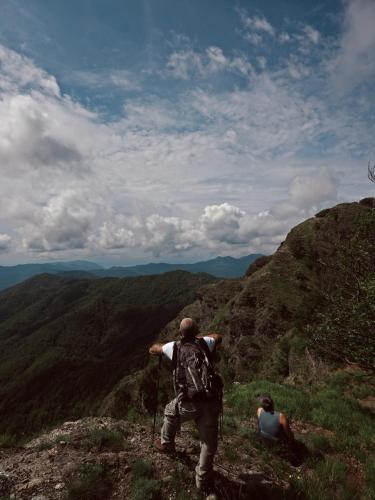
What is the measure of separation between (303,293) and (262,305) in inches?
208

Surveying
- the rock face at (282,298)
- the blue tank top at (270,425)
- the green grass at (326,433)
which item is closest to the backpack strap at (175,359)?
the green grass at (326,433)

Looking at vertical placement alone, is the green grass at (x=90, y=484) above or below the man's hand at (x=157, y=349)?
below

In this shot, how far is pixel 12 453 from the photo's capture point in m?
7.18

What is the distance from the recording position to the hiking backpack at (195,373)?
5.92m

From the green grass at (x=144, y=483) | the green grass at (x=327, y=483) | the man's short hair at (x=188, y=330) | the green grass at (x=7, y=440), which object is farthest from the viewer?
the green grass at (x=7, y=440)

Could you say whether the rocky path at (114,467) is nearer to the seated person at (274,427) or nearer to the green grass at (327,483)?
the green grass at (327,483)

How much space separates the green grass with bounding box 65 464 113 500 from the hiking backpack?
7.09 ft

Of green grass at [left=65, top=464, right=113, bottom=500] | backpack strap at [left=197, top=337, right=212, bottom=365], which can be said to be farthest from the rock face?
green grass at [left=65, top=464, right=113, bottom=500]

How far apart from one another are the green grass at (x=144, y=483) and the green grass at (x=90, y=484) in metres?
0.50

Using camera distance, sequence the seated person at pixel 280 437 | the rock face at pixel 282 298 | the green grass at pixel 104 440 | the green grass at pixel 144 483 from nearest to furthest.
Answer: the green grass at pixel 144 483 → the green grass at pixel 104 440 → the seated person at pixel 280 437 → the rock face at pixel 282 298

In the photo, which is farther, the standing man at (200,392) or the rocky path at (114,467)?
the standing man at (200,392)

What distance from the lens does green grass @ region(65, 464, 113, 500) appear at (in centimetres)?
536

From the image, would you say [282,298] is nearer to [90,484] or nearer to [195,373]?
[195,373]

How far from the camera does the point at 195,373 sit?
236 inches
